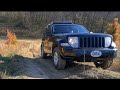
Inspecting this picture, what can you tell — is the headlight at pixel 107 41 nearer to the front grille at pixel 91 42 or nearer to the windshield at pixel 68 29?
the front grille at pixel 91 42

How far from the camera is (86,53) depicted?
11.2 metres

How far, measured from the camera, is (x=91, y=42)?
11.4 metres

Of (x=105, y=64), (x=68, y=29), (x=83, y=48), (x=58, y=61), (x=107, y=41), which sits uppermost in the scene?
(x=68, y=29)

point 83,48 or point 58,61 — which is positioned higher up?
point 83,48

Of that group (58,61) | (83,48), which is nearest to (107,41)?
(83,48)

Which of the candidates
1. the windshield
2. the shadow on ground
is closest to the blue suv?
the shadow on ground

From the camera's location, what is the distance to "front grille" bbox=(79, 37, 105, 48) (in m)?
11.3

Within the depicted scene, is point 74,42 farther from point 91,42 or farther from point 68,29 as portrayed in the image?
point 68,29

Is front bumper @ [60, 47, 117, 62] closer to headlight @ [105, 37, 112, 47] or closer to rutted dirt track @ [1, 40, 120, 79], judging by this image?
headlight @ [105, 37, 112, 47]

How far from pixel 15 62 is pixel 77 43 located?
9.86 feet

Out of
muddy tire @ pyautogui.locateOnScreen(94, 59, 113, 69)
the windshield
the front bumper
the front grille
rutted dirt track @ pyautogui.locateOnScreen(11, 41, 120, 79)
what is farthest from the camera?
the windshield
